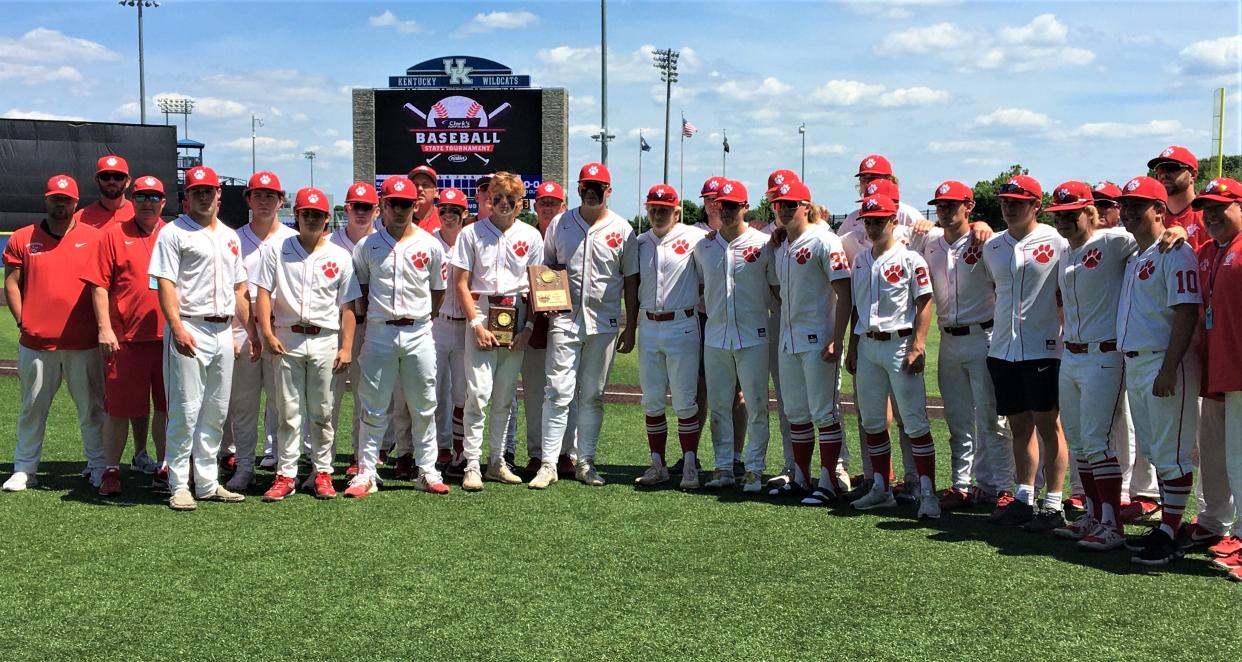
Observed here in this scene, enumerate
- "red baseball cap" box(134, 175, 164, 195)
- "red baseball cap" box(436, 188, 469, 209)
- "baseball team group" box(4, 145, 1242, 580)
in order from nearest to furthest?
1. "baseball team group" box(4, 145, 1242, 580)
2. "red baseball cap" box(134, 175, 164, 195)
3. "red baseball cap" box(436, 188, 469, 209)

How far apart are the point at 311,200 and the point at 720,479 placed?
3.27 m

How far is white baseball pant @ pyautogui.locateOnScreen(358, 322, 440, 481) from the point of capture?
657 cm

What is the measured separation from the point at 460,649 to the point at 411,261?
10.4 ft

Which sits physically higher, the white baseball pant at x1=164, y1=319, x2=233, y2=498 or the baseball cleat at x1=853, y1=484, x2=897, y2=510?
the white baseball pant at x1=164, y1=319, x2=233, y2=498

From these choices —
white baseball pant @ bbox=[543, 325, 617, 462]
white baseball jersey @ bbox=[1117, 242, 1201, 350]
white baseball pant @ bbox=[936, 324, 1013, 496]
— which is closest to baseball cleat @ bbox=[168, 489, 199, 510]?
white baseball pant @ bbox=[543, 325, 617, 462]

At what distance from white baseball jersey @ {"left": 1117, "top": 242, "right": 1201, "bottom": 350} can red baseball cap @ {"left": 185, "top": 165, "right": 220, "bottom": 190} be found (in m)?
5.25

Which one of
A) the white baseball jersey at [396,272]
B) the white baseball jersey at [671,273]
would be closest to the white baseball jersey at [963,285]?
the white baseball jersey at [671,273]

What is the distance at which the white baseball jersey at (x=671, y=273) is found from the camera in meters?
6.91

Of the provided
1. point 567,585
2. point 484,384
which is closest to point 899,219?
point 484,384

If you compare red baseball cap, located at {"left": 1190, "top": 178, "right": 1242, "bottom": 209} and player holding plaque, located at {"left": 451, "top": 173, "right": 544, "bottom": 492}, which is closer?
red baseball cap, located at {"left": 1190, "top": 178, "right": 1242, "bottom": 209}

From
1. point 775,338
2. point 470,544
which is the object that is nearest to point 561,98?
point 775,338

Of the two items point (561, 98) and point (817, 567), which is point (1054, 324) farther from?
point (561, 98)

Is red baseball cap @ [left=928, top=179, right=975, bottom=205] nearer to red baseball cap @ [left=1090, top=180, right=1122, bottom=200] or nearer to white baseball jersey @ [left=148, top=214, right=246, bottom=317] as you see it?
red baseball cap @ [left=1090, top=180, right=1122, bottom=200]

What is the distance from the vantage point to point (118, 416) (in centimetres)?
676
